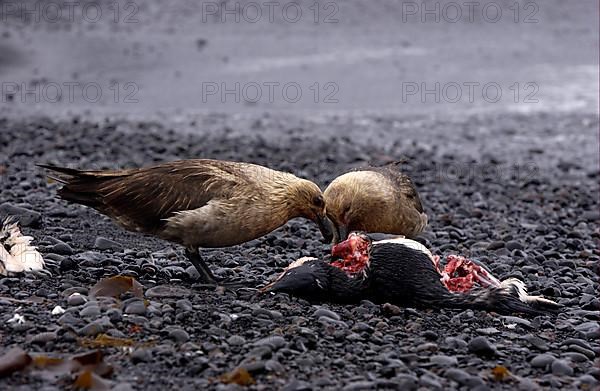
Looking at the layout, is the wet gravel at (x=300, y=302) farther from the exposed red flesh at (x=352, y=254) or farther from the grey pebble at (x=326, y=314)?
the exposed red flesh at (x=352, y=254)

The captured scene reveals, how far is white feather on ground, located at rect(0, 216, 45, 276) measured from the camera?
680 centimetres

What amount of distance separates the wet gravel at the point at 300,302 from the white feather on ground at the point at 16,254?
0.18m

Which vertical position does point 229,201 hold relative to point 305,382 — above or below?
above

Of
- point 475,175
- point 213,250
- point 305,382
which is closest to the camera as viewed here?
point 305,382

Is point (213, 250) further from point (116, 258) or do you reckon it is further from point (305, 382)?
point (305, 382)

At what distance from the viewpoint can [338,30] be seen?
2488 centimetres

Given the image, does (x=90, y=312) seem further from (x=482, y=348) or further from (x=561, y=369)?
(x=561, y=369)

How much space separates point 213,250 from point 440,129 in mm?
9222

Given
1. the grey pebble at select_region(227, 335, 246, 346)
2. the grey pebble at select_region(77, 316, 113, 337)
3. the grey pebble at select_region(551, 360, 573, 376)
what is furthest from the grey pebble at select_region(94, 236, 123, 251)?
the grey pebble at select_region(551, 360, 573, 376)

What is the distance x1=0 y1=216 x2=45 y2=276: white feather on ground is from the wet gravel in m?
0.18

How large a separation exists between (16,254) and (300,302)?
2.06m

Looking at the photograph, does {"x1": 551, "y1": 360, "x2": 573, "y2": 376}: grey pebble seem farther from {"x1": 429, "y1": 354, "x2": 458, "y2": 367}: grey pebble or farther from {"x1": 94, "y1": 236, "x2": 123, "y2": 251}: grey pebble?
{"x1": 94, "y1": 236, "x2": 123, "y2": 251}: grey pebble

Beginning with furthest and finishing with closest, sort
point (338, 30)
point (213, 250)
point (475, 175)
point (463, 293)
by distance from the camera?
point (338, 30) < point (475, 175) < point (213, 250) < point (463, 293)

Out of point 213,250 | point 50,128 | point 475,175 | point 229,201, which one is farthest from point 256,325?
point 50,128
